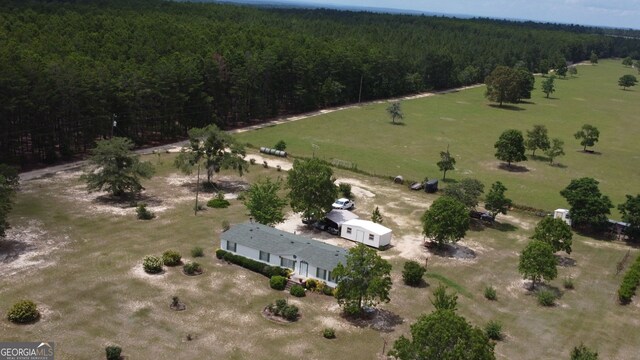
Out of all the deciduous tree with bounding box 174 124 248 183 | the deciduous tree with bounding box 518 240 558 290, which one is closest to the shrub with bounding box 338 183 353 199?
the deciduous tree with bounding box 174 124 248 183

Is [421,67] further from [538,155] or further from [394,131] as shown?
[538,155]

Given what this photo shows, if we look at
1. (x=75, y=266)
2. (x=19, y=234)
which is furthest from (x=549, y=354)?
(x=19, y=234)

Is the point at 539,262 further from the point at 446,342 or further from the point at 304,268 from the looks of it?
the point at 446,342

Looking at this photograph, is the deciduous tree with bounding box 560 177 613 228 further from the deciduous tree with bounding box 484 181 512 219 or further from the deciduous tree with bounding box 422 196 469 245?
the deciduous tree with bounding box 422 196 469 245

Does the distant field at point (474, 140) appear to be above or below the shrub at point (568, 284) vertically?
above

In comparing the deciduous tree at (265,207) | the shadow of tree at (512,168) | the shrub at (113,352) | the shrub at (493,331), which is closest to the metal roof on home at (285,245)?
the deciduous tree at (265,207)

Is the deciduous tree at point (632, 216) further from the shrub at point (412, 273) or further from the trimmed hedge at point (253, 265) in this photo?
the trimmed hedge at point (253, 265)
